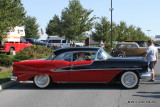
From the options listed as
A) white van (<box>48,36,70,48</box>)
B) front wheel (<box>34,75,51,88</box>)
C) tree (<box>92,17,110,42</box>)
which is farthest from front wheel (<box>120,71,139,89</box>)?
tree (<box>92,17,110,42</box>)

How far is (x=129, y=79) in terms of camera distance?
978 cm

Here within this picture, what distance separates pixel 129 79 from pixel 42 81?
9.70 ft

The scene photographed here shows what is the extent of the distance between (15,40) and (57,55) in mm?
19347

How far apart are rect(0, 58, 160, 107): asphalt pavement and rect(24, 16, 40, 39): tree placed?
46893 millimetres

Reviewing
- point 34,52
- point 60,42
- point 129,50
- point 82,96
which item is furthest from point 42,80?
point 60,42

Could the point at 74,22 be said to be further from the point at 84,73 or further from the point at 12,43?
the point at 84,73

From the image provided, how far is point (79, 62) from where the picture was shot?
994 centimetres

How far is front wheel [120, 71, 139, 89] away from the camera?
384 inches

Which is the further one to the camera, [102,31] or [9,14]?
[102,31]

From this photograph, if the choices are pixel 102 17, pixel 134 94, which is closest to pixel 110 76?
pixel 134 94

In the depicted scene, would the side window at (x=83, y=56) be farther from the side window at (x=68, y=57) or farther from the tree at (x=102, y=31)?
the tree at (x=102, y=31)

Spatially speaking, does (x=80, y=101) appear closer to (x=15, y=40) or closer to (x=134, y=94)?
(x=134, y=94)

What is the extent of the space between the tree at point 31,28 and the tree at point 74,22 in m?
21.2

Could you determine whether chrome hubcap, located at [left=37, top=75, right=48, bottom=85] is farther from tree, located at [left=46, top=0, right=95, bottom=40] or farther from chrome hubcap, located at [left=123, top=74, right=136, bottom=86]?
tree, located at [left=46, top=0, right=95, bottom=40]
